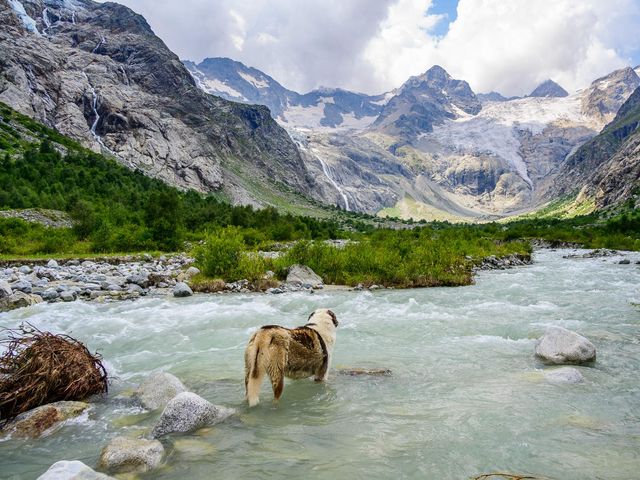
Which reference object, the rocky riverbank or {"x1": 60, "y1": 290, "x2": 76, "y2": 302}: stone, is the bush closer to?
the rocky riverbank

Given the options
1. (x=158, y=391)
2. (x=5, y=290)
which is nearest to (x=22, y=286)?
(x=5, y=290)

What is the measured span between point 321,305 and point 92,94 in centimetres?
14868

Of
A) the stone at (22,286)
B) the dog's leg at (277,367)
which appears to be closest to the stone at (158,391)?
the dog's leg at (277,367)

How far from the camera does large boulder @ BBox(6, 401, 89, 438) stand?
587 centimetres

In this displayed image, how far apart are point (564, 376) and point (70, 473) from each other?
809 cm

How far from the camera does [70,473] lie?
13.9 ft

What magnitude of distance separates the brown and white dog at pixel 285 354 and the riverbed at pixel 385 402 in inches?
14.8

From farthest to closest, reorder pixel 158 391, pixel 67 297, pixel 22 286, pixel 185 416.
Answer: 1. pixel 22 286
2. pixel 67 297
3. pixel 158 391
4. pixel 185 416

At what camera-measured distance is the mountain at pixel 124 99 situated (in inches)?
4722

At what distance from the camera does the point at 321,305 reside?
17016 millimetres

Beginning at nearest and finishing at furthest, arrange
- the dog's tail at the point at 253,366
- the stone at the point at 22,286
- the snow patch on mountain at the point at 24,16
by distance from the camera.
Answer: the dog's tail at the point at 253,366 → the stone at the point at 22,286 → the snow patch on mountain at the point at 24,16

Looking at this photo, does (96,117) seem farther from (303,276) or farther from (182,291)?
(182,291)

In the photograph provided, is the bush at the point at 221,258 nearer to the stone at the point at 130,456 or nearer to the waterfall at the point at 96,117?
the stone at the point at 130,456

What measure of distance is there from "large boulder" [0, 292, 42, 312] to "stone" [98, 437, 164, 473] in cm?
1244
